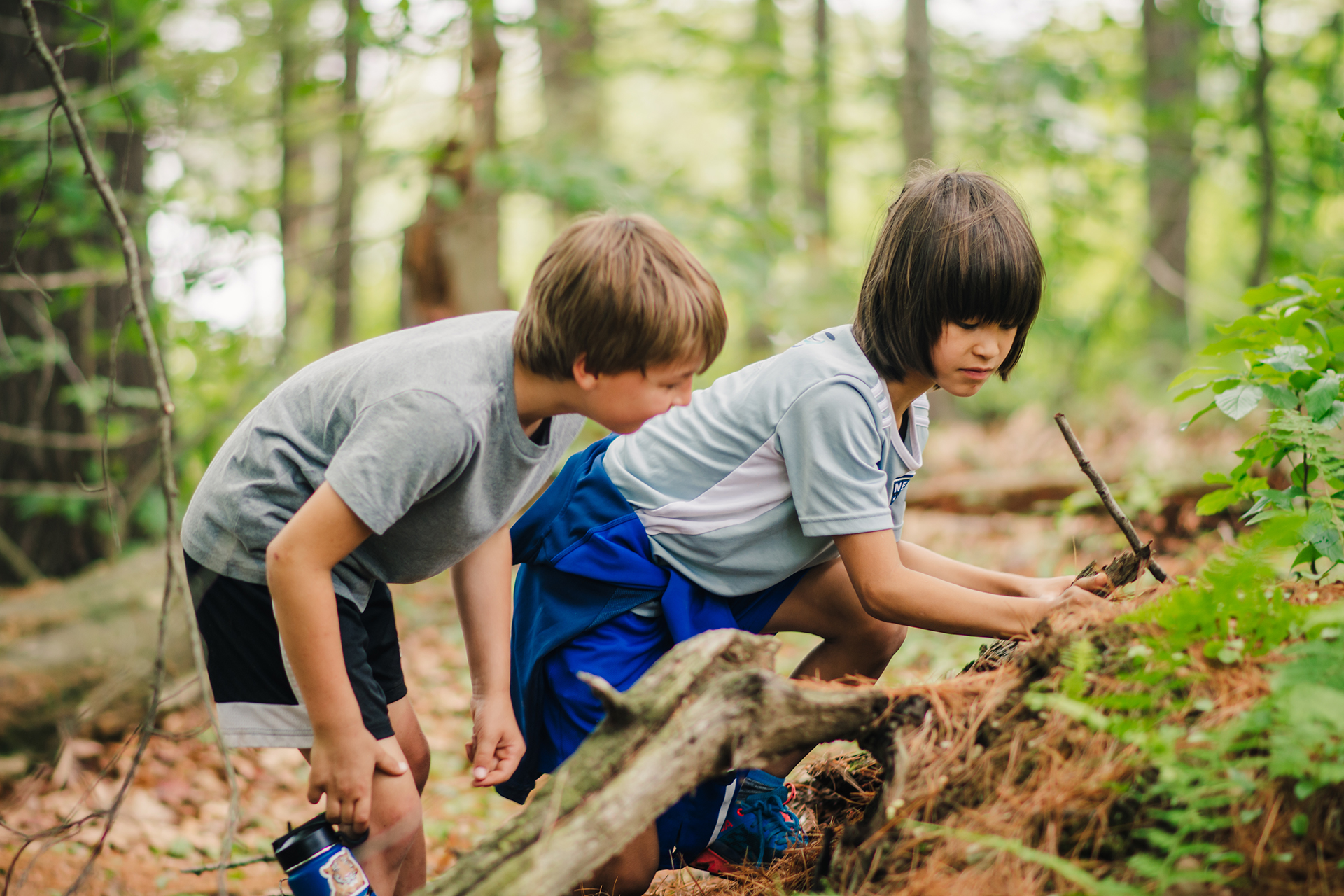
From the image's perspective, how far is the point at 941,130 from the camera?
31.8 feet

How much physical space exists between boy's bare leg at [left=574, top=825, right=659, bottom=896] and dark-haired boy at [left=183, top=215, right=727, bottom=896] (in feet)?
1.13

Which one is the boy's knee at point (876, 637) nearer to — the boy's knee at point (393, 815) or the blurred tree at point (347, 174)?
the boy's knee at point (393, 815)

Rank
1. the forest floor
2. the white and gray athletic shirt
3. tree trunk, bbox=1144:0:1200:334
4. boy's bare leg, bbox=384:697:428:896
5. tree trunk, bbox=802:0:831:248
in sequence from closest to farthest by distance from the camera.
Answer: the white and gray athletic shirt < boy's bare leg, bbox=384:697:428:896 < the forest floor < tree trunk, bbox=1144:0:1200:334 < tree trunk, bbox=802:0:831:248

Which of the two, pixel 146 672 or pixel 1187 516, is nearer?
pixel 146 672

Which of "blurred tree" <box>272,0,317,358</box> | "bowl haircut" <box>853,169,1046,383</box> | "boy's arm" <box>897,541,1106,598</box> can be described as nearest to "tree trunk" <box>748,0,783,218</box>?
"blurred tree" <box>272,0,317,358</box>

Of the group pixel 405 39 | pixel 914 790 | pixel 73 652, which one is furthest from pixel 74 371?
pixel 914 790

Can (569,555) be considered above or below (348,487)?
below

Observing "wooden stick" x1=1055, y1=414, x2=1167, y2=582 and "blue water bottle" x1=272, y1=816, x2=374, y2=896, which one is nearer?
"blue water bottle" x1=272, y1=816, x2=374, y2=896

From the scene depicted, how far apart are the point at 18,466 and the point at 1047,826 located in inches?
241

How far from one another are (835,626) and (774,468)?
51 cm

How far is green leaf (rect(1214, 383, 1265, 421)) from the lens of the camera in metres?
1.90

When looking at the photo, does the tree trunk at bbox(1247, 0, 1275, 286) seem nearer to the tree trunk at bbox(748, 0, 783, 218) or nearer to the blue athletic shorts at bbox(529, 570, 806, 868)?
the tree trunk at bbox(748, 0, 783, 218)

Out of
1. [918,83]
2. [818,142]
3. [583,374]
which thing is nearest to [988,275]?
[583,374]

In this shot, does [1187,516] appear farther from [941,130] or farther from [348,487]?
[941,130]
